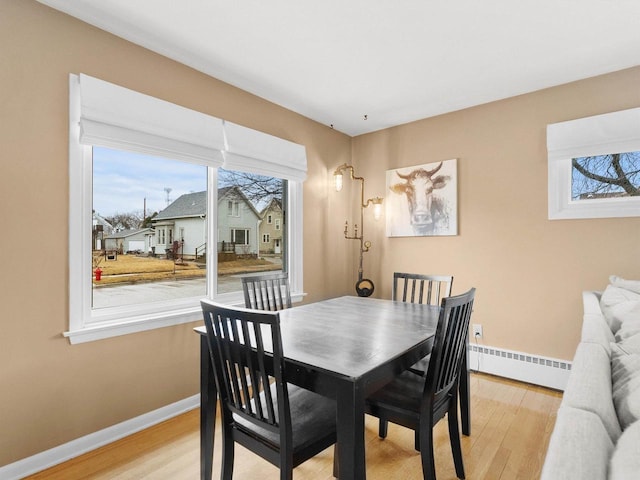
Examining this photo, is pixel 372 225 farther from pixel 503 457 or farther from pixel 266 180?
pixel 503 457

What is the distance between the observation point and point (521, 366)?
297 cm

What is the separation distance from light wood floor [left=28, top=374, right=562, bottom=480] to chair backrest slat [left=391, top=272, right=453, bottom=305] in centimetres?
89

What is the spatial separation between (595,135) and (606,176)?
0.34 m

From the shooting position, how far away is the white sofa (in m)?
0.58

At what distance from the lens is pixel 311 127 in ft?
11.9

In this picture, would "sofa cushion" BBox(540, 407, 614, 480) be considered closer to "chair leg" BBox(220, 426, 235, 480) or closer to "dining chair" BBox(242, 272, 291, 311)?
"chair leg" BBox(220, 426, 235, 480)

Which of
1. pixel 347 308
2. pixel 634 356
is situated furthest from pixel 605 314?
pixel 347 308

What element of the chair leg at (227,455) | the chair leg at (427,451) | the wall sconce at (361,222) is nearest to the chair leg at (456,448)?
the chair leg at (427,451)

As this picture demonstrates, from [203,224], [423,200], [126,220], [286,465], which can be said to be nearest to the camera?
[286,465]

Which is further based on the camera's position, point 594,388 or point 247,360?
point 247,360

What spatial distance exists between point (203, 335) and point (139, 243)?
1.12 meters

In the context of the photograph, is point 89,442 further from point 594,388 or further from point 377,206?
point 377,206

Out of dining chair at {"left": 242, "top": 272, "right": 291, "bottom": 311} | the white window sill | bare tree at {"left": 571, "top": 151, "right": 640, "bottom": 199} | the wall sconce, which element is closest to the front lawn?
the white window sill

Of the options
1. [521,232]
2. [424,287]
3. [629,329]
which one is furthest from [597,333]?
[424,287]
